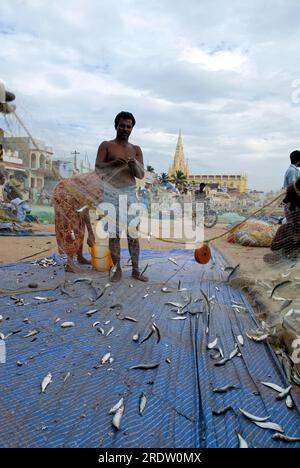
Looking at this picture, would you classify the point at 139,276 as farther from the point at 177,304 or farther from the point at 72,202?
the point at 72,202

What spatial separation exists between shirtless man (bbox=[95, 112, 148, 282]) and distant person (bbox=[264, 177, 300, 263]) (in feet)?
5.43

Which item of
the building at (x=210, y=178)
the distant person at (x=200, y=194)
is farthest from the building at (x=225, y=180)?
the distant person at (x=200, y=194)

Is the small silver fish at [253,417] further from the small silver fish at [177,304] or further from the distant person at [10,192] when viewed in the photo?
the distant person at [10,192]

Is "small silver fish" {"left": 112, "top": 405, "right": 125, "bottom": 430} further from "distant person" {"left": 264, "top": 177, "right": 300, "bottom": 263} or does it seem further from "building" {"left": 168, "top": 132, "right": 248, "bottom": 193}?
"building" {"left": 168, "top": 132, "right": 248, "bottom": 193}

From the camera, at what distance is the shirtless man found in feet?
11.0

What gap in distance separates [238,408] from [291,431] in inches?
8.0

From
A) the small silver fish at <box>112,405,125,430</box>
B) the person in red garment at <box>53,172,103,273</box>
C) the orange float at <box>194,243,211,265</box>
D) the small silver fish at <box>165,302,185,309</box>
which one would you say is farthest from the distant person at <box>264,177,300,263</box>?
the small silver fish at <box>112,405,125,430</box>

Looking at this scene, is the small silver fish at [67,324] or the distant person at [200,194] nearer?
the small silver fish at [67,324]

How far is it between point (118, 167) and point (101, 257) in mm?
1002

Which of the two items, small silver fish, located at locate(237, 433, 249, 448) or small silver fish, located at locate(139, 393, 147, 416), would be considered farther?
small silver fish, located at locate(139, 393, 147, 416)

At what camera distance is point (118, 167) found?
133 inches

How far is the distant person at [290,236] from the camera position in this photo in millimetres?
3638

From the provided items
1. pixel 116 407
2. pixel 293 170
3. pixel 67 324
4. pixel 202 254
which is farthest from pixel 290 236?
pixel 116 407

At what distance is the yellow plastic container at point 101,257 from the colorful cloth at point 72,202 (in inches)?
7.8
